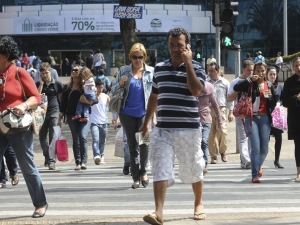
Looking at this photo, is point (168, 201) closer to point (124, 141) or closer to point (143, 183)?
point (143, 183)

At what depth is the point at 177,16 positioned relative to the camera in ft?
187

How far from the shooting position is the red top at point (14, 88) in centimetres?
768

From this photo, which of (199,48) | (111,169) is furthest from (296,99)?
(199,48)

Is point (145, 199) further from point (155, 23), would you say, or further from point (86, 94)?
point (155, 23)

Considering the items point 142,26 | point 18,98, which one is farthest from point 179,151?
point 142,26

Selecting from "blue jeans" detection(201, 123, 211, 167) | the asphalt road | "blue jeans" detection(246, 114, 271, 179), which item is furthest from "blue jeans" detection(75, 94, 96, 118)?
"blue jeans" detection(246, 114, 271, 179)

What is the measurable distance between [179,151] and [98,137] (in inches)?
313

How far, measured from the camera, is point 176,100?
23.9 feet

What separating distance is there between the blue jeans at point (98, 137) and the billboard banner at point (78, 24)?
40.8 metres

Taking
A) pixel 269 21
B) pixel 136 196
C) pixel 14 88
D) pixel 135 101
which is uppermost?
pixel 269 21

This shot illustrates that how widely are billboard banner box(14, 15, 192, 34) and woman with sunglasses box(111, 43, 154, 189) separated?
4573 centimetres

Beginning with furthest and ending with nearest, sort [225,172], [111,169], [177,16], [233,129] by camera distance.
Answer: [177,16] < [233,129] < [111,169] < [225,172]

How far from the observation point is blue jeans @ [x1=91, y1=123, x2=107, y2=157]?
49.1 feet

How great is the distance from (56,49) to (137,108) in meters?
50.2
